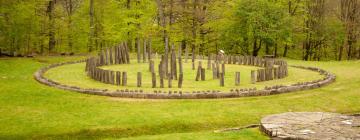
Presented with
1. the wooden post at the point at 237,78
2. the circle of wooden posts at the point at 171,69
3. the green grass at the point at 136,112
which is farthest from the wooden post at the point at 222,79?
the green grass at the point at 136,112

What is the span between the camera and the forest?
41125 mm

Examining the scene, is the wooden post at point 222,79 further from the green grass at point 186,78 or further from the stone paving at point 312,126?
the stone paving at point 312,126

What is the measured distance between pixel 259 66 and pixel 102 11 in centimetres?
2340

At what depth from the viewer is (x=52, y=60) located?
116 ft

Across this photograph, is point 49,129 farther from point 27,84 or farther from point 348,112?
point 348,112

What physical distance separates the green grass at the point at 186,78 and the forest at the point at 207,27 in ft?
29.8

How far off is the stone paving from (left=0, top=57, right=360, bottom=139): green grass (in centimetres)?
70

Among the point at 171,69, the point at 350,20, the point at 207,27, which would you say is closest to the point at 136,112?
the point at 171,69

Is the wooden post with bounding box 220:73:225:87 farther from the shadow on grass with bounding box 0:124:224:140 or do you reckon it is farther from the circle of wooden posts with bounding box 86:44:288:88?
the shadow on grass with bounding box 0:124:224:140

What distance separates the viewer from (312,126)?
14930 mm

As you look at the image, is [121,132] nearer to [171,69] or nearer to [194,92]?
[194,92]

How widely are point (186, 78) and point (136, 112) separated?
873 centimetres

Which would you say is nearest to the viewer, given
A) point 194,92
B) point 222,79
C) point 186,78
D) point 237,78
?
point 194,92

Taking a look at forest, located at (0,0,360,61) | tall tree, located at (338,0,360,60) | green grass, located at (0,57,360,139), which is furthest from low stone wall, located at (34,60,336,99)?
tall tree, located at (338,0,360,60)
